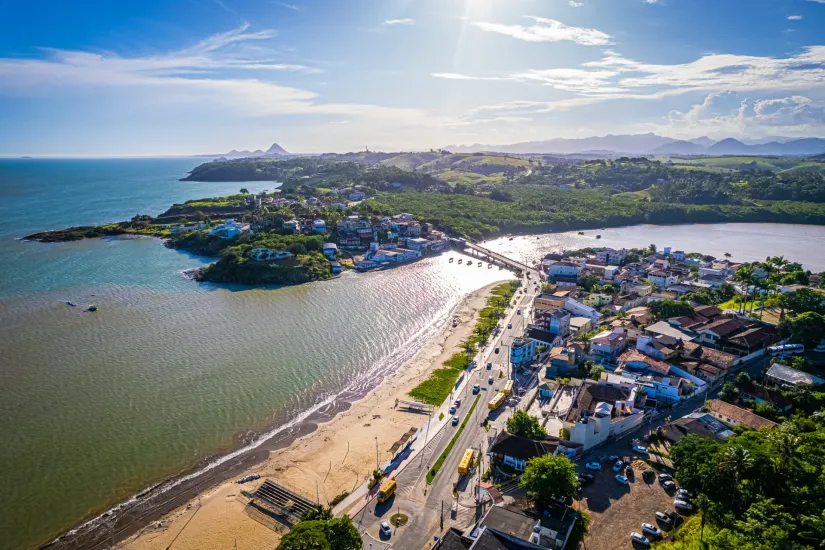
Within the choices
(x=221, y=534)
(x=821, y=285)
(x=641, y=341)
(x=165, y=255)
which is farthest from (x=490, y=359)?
(x=165, y=255)

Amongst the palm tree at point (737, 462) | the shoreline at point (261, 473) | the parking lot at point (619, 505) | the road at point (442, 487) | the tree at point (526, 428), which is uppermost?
the palm tree at point (737, 462)

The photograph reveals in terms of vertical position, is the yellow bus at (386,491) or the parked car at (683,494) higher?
the parked car at (683,494)

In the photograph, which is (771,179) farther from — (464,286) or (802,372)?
(802,372)

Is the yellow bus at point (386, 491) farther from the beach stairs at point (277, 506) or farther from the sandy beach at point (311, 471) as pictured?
the beach stairs at point (277, 506)

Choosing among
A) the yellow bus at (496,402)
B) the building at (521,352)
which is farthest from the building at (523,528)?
the building at (521,352)

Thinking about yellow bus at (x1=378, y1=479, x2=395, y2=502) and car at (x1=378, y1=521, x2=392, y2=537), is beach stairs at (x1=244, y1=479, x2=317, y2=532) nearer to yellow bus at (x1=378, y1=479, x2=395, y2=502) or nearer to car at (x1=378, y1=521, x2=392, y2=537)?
yellow bus at (x1=378, y1=479, x2=395, y2=502)

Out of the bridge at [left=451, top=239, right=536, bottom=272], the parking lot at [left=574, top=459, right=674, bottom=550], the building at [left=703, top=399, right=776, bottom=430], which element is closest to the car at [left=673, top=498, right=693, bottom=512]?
the parking lot at [left=574, top=459, right=674, bottom=550]

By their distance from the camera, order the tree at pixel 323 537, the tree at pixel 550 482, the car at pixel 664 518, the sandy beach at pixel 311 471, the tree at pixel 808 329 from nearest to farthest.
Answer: the tree at pixel 323 537 → the tree at pixel 550 482 → the car at pixel 664 518 → the sandy beach at pixel 311 471 → the tree at pixel 808 329
